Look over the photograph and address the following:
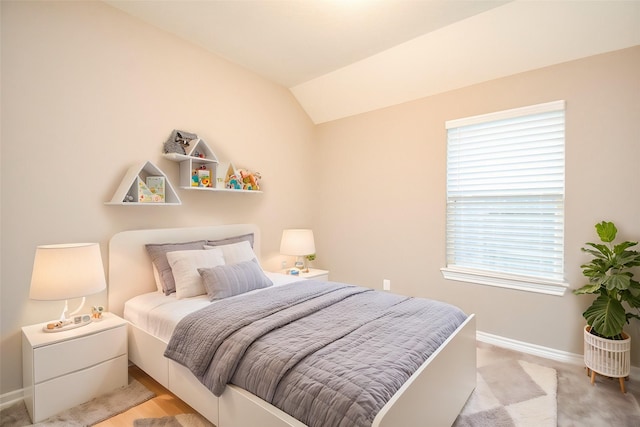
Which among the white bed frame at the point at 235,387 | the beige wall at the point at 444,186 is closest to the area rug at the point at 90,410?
the white bed frame at the point at 235,387

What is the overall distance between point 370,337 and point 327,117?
320 centimetres

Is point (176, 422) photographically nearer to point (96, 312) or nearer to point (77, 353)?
point (77, 353)

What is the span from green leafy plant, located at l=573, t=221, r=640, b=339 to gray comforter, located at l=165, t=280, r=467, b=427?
3.33 feet

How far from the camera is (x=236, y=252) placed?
2.91 metres

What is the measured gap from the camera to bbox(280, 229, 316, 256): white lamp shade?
3.57 meters

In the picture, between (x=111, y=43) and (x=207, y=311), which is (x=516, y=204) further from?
(x=111, y=43)

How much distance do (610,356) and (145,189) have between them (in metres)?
3.64

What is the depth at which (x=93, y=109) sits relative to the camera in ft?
7.77

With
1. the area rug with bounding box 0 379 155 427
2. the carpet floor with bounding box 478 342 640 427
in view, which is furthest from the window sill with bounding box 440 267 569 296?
the area rug with bounding box 0 379 155 427

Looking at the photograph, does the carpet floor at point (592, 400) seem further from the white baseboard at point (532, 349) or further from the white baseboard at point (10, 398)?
the white baseboard at point (10, 398)

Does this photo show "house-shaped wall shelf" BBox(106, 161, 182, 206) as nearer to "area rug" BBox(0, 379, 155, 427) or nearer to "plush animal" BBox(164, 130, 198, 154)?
"plush animal" BBox(164, 130, 198, 154)

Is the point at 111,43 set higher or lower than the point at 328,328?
higher

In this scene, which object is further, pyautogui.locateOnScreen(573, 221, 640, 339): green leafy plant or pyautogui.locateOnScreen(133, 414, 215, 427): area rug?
pyautogui.locateOnScreen(573, 221, 640, 339): green leafy plant

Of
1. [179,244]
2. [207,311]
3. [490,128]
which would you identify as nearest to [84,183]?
[179,244]
